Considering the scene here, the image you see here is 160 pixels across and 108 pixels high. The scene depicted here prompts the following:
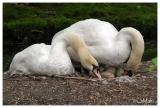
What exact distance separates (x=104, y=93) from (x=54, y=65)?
1336 millimetres

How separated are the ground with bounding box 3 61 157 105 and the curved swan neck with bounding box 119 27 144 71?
12.2 inches

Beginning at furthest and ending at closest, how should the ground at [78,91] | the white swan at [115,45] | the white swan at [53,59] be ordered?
the white swan at [115,45] < the white swan at [53,59] < the ground at [78,91]

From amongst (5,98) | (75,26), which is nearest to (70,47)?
(75,26)

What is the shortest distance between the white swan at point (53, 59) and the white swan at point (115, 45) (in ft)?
0.60

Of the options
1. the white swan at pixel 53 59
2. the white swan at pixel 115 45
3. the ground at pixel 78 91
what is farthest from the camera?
the white swan at pixel 115 45

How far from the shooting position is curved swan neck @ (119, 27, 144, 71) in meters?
11.3

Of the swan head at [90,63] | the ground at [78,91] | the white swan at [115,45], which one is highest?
the white swan at [115,45]

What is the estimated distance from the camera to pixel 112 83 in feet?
35.1

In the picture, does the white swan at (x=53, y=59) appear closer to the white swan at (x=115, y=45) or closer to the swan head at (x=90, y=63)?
the swan head at (x=90, y=63)

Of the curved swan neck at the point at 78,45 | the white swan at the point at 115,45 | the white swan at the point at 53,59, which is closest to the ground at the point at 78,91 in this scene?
the white swan at the point at 53,59

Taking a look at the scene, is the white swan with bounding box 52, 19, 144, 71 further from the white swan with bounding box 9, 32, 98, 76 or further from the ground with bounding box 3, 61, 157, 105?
the ground with bounding box 3, 61, 157, 105

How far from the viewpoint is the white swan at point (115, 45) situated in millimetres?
11336

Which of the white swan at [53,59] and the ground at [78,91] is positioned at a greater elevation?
the white swan at [53,59]

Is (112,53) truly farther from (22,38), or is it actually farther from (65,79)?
(22,38)
